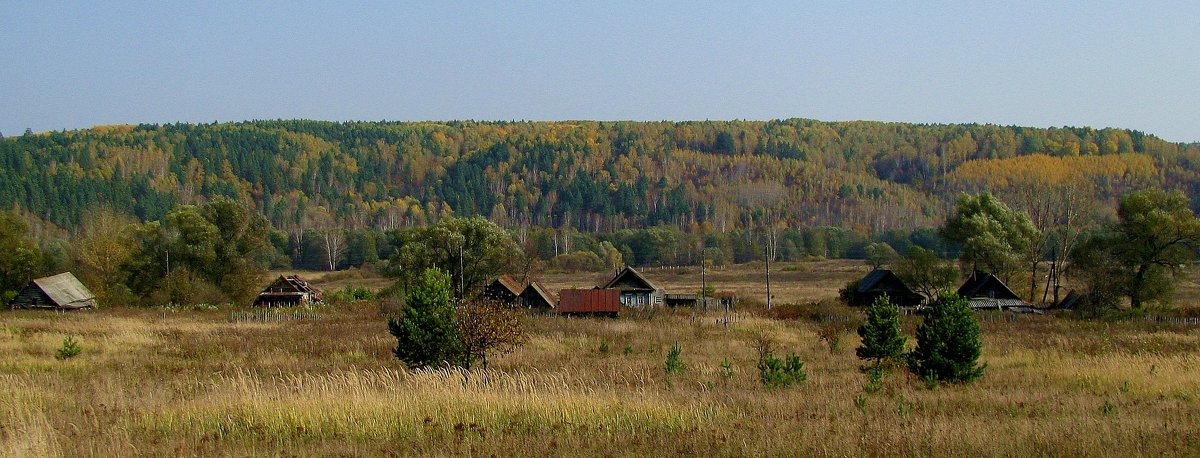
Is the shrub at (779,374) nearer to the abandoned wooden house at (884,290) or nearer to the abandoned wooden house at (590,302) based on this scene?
the abandoned wooden house at (590,302)

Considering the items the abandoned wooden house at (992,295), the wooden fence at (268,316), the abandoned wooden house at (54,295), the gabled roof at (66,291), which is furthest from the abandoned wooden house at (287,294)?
the abandoned wooden house at (992,295)

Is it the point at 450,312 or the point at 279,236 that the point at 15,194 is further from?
the point at 450,312

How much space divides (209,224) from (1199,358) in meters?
56.5

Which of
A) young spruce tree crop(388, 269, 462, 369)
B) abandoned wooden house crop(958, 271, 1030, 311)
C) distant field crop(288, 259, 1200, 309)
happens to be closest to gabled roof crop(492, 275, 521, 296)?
distant field crop(288, 259, 1200, 309)

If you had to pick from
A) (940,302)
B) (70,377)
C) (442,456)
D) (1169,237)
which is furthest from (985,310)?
(442,456)

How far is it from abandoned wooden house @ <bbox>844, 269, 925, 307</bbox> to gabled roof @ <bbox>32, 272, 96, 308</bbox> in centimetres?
4443

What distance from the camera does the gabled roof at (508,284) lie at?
199ft

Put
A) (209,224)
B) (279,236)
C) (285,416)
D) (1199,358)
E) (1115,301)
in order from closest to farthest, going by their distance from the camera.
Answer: (285,416) → (1199,358) → (1115,301) → (209,224) → (279,236)

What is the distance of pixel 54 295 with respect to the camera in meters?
56.3

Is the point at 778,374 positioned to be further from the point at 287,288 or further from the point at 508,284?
the point at 287,288

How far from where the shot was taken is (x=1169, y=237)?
50438 mm

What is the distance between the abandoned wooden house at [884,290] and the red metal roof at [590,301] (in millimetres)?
14290

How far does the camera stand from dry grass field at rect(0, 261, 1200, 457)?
34.2ft

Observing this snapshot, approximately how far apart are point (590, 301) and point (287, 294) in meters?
24.8
